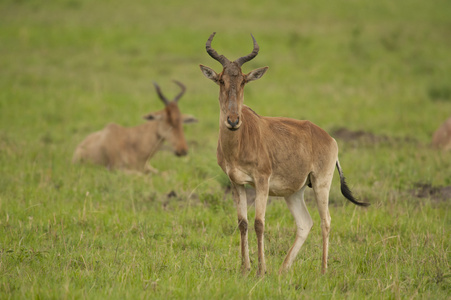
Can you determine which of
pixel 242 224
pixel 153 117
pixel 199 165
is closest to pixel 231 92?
pixel 242 224

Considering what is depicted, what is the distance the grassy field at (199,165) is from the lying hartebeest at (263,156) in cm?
45

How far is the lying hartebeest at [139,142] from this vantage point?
10.6 m

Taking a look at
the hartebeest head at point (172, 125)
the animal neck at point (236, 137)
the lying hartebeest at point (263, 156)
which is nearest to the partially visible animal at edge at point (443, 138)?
the hartebeest head at point (172, 125)

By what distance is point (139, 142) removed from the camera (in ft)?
35.6

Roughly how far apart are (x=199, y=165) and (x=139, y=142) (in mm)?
2376

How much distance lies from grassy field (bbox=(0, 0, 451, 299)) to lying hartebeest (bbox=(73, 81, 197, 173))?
37 cm

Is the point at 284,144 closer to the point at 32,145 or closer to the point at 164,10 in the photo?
the point at 32,145

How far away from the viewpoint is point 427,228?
6.49 metres

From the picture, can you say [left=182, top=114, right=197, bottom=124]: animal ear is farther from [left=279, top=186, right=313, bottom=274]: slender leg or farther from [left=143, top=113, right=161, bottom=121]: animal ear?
[left=279, top=186, right=313, bottom=274]: slender leg

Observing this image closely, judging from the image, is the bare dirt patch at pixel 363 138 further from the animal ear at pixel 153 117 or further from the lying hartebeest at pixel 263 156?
the lying hartebeest at pixel 263 156

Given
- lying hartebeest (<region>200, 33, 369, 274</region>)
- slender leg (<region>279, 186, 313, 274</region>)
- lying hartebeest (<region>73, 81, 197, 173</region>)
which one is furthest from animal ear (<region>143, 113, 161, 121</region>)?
slender leg (<region>279, 186, 313, 274</region>)

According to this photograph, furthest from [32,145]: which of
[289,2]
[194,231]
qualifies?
[289,2]

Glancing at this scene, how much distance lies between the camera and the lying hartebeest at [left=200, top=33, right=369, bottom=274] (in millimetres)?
5117

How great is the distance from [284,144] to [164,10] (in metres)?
26.3
